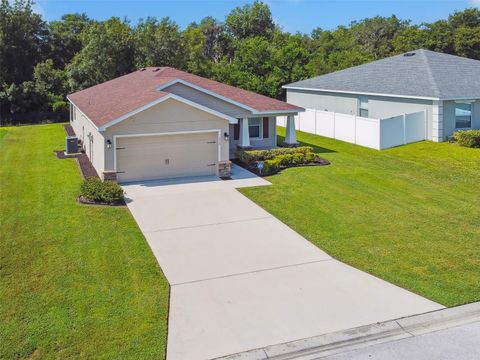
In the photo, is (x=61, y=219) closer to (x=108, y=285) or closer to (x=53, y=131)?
(x=108, y=285)

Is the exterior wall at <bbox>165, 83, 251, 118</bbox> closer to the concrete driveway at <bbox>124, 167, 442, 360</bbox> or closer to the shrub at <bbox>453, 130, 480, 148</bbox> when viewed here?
the concrete driveway at <bbox>124, 167, 442, 360</bbox>

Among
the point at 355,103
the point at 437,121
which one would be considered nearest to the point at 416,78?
the point at 437,121

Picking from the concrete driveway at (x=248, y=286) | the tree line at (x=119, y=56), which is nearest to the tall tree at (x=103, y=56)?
the tree line at (x=119, y=56)

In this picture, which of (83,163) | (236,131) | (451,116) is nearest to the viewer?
(83,163)

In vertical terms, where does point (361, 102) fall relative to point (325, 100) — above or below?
below

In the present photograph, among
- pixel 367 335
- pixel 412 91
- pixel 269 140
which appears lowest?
pixel 367 335

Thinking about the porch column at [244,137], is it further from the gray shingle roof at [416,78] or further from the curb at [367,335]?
the curb at [367,335]

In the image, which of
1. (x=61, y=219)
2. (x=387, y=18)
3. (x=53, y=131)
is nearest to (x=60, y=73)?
(x=53, y=131)

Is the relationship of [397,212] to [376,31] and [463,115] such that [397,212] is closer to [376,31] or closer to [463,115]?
[463,115]
